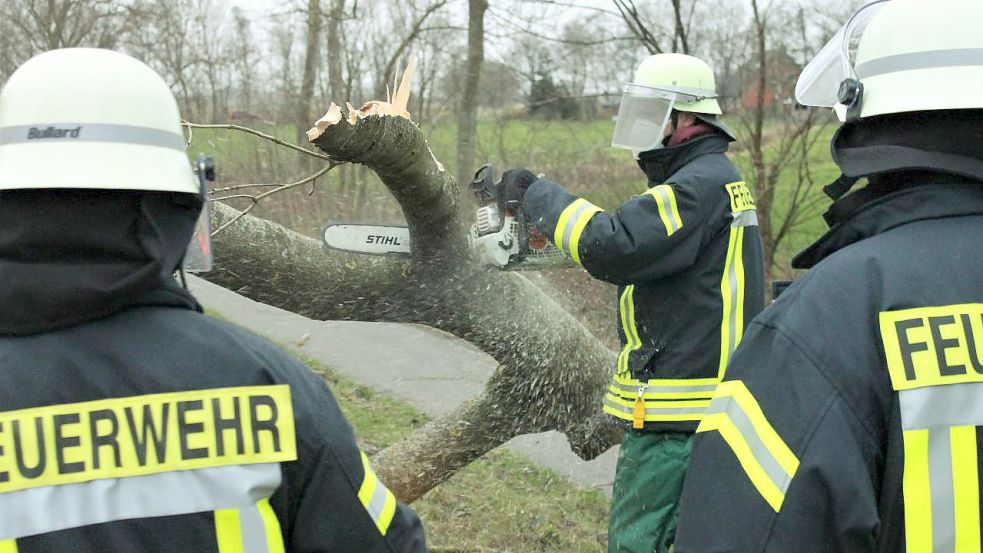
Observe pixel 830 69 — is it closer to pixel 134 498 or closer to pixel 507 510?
pixel 134 498

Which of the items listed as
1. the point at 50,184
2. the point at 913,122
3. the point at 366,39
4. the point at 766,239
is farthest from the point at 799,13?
the point at 50,184

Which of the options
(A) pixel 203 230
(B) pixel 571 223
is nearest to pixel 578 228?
(B) pixel 571 223

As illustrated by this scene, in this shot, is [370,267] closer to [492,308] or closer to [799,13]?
[492,308]

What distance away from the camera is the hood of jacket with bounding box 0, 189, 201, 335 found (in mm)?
1190

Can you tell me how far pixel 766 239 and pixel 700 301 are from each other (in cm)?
531

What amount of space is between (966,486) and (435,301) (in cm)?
279

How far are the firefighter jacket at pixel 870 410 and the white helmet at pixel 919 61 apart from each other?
0.15 m

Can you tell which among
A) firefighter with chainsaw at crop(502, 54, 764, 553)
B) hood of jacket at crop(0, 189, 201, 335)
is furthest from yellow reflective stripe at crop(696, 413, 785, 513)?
firefighter with chainsaw at crop(502, 54, 764, 553)

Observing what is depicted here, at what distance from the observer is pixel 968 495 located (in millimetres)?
1299

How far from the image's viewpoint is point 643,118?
3.53 metres

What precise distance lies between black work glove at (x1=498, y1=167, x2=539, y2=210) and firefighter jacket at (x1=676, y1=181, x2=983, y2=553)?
215 cm

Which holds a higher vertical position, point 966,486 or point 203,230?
point 203,230

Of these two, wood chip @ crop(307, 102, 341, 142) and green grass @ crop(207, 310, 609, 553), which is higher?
wood chip @ crop(307, 102, 341, 142)

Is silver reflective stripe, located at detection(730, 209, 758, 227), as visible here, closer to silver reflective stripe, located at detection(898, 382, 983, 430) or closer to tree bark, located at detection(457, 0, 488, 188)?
silver reflective stripe, located at detection(898, 382, 983, 430)
